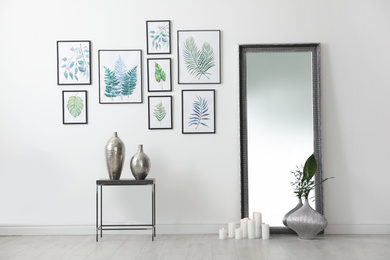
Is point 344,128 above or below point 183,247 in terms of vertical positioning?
above

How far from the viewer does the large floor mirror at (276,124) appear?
5113 millimetres

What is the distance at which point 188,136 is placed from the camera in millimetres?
5199

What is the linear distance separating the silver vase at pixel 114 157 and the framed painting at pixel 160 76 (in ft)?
2.35

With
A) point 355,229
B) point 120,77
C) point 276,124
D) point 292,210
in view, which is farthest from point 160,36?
point 355,229

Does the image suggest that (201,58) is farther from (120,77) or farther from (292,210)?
(292,210)

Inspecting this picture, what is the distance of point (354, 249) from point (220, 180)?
1.48 m

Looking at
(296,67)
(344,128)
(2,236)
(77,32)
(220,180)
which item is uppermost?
(77,32)

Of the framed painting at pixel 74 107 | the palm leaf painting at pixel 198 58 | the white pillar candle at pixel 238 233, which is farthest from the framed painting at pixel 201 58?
the white pillar candle at pixel 238 233

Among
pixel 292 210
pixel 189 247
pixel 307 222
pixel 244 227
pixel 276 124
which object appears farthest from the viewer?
pixel 276 124

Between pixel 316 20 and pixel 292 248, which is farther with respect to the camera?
pixel 316 20

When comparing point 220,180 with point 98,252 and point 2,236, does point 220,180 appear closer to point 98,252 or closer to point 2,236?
point 98,252

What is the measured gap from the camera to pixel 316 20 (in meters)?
5.18

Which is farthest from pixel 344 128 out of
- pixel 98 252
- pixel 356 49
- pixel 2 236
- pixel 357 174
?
pixel 2 236

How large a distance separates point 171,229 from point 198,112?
1.22m
